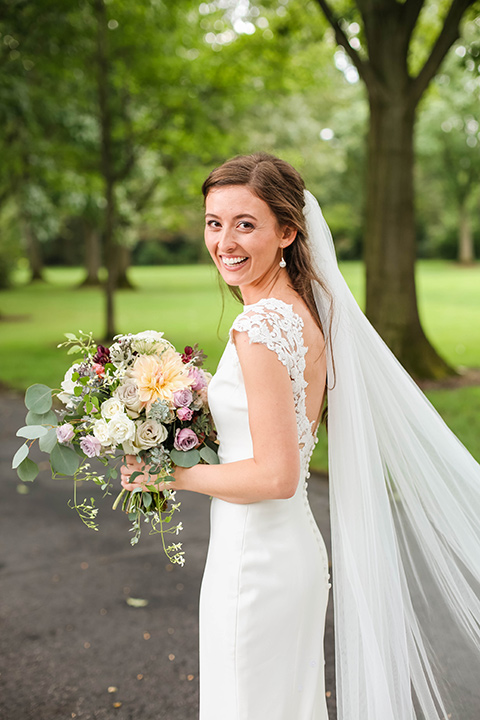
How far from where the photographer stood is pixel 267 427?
2076 mm

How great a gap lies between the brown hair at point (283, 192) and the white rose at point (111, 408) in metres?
0.73

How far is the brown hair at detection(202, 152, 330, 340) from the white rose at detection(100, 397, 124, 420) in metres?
0.73

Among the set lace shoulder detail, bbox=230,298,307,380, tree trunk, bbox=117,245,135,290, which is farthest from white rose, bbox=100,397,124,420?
tree trunk, bbox=117,245,135,290

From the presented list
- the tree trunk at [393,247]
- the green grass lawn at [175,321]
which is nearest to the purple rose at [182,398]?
the green grass lawn at [175,321]

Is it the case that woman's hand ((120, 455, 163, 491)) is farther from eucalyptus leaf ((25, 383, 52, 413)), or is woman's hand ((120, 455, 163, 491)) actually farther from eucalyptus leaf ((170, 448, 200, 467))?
eucalyptus leaf ((25, 383, 52, 413))

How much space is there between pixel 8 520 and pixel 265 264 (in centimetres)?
497

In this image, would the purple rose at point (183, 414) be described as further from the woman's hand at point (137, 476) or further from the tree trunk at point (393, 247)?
the tree trunk at point (393, 247)

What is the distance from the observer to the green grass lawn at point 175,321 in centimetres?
1006

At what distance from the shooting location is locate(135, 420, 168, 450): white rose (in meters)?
2.33

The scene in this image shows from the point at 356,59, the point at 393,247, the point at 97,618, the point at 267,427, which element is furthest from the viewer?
the point at 393,247

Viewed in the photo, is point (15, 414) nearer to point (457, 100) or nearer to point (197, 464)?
point (197, 464)

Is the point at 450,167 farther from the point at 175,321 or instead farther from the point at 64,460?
the point at 64,460

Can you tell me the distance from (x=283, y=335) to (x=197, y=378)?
45 cm

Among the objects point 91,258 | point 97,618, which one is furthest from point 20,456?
point 91,258
